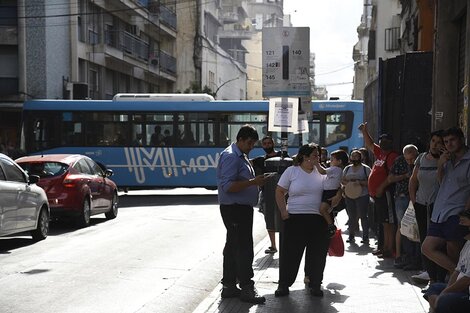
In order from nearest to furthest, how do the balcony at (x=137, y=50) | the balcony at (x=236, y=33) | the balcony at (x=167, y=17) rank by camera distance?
the balcony at (x=137, y=50) → the balcony at (x=167, y=17) → the balcony at (x=236, y=33)

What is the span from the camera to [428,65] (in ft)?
45.4

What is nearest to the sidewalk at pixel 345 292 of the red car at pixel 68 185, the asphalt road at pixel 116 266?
the asphalt road at pixel 116 266

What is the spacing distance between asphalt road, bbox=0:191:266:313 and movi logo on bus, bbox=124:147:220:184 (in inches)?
325

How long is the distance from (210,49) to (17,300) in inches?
2219

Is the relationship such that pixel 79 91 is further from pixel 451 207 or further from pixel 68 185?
pixel 451 207

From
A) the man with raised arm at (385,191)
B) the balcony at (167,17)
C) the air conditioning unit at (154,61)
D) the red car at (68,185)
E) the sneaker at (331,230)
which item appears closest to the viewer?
the sneaker at (331,230)

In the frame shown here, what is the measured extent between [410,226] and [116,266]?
14.1 ft

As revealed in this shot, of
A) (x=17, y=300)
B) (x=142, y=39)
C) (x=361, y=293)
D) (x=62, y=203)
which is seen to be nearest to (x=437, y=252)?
(x=361, y=293)

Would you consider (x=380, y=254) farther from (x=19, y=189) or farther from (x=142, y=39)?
(x=142, y=39)

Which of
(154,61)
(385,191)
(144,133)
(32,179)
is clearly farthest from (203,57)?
(385,191)

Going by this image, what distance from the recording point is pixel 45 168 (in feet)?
55.8

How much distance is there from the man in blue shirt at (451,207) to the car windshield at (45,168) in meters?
10.6

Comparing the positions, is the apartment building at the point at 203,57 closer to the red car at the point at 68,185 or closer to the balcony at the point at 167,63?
the balcony at the point at 167,63

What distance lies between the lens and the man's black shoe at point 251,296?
852cm
